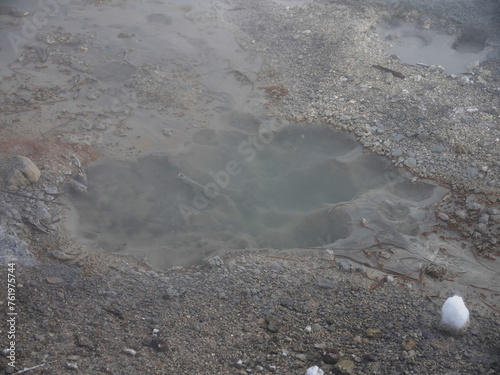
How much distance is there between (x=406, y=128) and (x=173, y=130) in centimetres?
422

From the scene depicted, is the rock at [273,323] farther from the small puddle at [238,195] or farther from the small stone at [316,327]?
the small puddle at [238,195]

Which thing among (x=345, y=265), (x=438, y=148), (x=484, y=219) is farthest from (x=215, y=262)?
(x=438, y=148)

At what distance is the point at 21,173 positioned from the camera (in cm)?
561

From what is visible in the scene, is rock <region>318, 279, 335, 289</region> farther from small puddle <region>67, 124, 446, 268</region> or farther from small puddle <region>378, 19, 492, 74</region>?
small puddle <region>378, 19, 492, 74</region>

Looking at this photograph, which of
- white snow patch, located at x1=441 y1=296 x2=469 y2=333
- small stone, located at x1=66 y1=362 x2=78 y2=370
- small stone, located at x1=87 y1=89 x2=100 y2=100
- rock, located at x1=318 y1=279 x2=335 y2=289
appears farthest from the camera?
small stone, located at x1=87 y1=89 x2=100 y2=100

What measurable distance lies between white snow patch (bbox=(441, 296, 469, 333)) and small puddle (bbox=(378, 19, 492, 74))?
6268mm

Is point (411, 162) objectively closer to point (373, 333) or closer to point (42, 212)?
point (373, 333)

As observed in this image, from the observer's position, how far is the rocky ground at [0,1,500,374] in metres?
3.89

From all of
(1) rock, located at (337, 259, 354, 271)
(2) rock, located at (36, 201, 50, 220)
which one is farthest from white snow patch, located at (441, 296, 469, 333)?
(2) rock, located at (36, 201, 50, 220)

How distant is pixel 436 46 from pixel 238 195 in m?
6.63

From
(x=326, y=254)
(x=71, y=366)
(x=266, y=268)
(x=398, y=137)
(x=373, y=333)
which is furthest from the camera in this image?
(x=398, y=137)

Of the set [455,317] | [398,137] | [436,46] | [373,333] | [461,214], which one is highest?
[436,46]

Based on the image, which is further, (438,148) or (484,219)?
(438,148)

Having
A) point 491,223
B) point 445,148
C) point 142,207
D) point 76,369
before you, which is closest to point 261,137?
point 142,207
